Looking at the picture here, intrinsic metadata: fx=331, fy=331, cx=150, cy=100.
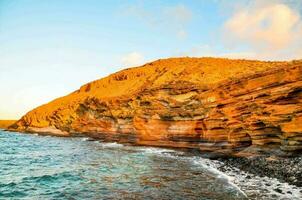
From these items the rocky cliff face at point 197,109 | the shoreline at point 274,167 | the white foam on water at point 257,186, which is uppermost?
the rocky cliff face at point 197,109

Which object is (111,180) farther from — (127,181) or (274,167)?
(274,167)

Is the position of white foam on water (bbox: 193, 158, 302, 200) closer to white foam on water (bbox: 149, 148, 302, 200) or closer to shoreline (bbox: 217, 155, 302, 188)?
white foam on water (bbox: 149, 148, 302, 200)

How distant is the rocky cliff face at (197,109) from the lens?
24.2m

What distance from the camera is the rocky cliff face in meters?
24.2

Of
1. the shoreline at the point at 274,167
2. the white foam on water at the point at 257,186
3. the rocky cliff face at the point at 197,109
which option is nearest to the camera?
the white foam on water at the point at 257,186

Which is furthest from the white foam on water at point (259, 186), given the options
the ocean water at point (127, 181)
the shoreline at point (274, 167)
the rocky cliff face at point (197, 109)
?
the rocky cliff face at point (197, 109)

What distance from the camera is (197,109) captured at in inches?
1420

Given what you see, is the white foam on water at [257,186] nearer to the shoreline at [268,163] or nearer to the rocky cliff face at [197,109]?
the shoreline at [268,163]

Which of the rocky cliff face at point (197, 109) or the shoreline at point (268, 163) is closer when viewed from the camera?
the shoreline at point (268, 163)

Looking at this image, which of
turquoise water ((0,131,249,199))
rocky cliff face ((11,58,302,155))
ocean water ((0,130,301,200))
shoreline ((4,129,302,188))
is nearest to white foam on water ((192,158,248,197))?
ocean water ((0,130,301,200))

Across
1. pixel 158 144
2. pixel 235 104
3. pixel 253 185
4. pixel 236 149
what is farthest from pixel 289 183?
pixel 158 144

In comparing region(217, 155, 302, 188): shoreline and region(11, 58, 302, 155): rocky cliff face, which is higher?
region(11, 58, 302, 155): rocky cliff face

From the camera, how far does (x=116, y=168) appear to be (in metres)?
23.3

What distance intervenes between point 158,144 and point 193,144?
7106 millimetres
